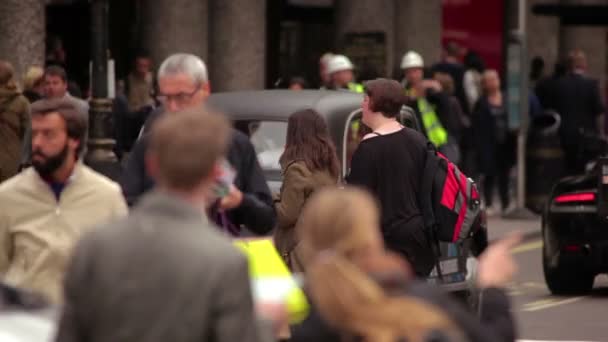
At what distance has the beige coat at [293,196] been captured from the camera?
10602mm

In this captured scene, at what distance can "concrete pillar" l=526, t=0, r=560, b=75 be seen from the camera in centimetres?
3398

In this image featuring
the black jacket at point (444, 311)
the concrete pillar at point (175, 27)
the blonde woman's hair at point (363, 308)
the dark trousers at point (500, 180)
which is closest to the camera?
the blonde woman's hair at point (363, 308)

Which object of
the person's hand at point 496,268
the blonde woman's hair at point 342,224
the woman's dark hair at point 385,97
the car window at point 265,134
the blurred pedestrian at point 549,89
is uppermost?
the blonde woman's hair at point 342,224

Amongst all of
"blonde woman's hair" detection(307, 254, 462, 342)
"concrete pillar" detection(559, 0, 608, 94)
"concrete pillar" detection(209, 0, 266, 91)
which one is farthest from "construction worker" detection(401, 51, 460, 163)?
"blonde woman's hair" detection(307, 254, 462, 342)

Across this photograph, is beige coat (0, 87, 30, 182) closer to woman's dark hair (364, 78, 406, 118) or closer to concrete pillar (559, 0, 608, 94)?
woman's dark hair (364, 78, 406, 118)

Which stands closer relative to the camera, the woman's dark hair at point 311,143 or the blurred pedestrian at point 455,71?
the woman's dark hair at point 311,143

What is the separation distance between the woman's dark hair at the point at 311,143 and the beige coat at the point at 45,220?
3.49 meters

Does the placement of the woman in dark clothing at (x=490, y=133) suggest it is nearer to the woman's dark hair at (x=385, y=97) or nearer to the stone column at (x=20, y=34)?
the stone column at (x=20, y=34)

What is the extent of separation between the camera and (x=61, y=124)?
7.12 m

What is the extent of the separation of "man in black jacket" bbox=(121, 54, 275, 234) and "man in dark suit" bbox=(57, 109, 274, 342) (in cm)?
277

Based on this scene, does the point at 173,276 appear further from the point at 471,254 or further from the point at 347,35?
the point at 347,35

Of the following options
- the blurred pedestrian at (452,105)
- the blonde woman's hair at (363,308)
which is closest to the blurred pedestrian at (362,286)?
the blonde woman's hair at (363,308)

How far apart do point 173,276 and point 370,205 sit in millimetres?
505

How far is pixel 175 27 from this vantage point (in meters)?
24.0
